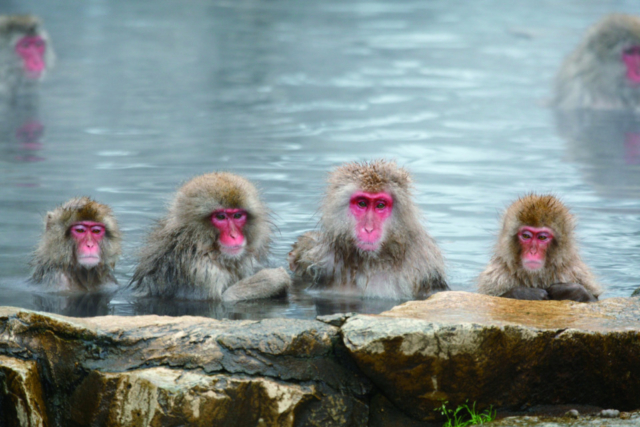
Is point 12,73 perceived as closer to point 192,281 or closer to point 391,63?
point 391,63

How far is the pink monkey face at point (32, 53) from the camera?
13.6 meters

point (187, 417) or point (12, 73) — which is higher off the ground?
point (12, 73)

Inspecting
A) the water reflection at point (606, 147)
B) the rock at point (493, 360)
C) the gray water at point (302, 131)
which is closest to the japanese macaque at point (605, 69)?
the water reflection at point (606, 147)

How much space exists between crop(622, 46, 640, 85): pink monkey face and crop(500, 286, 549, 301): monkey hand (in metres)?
8.16

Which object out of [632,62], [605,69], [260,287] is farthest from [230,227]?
[632,62]

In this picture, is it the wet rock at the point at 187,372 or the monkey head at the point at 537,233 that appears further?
the monkey head at the point at 537,233

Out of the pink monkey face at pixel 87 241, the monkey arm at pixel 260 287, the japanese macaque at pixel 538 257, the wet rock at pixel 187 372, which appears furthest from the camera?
the pink monkey face at pixel 87 241

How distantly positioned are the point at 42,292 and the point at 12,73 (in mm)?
8183

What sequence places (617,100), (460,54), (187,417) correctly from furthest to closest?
(460,54) → (617,100) → (187,417)

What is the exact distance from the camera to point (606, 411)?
12.8ft

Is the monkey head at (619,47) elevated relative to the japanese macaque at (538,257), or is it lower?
elevated

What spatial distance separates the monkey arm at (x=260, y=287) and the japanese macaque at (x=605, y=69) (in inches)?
315

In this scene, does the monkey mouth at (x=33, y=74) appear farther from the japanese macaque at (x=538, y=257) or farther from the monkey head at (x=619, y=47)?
the japanese macaque at (x=538, y=257)

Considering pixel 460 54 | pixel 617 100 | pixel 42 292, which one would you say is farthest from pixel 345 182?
pixel 460 54
